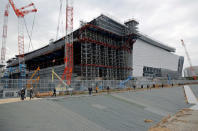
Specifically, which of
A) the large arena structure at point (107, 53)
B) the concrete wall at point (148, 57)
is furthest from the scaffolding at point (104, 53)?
the concrete wall at point (148, 57)

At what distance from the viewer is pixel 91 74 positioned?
50.9 m

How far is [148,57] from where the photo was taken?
251ft

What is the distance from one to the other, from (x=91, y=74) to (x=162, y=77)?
171 feet

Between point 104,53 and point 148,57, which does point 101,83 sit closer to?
point 104,53

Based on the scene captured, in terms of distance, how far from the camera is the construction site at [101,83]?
13445mm

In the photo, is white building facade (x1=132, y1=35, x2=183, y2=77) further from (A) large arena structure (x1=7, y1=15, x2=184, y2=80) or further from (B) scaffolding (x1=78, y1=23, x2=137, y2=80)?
(B) scaffolding (x1=78, y1=23, x2=137, y2=80)

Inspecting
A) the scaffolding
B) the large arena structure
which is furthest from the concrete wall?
the scaffolding

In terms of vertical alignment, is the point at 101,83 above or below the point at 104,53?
below

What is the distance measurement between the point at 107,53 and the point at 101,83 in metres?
22.2

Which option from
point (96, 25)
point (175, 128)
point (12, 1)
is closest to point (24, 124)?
point (175, 128)

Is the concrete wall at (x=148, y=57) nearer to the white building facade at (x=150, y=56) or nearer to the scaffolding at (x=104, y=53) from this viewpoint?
the white building facade at (x=150, y=56)

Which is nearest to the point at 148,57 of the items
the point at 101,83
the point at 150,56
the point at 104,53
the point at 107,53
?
the point at 150,56

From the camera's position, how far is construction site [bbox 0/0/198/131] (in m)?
13.4

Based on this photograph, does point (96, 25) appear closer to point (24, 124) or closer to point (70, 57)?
point (70, 57)
